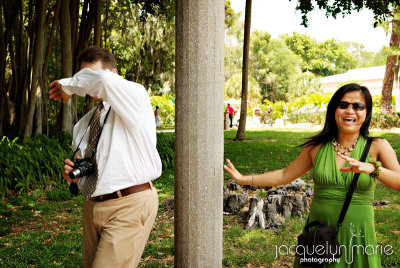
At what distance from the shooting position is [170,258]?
468 centimetres

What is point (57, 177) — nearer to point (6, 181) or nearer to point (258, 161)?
point (6, 181)

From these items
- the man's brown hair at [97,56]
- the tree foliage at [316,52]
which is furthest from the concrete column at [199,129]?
the tree foliage at [316,52]

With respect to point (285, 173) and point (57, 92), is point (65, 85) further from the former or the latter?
point (285, 173)

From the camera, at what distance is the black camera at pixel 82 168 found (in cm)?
248

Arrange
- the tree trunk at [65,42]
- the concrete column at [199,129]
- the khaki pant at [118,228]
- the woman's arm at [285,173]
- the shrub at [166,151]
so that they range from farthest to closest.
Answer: the tree trunk at [65,42] < the shrub at [166,151] < the woman's arm at [285,173] < the khaki pant at [118,228] < the concrete column at [199,129]

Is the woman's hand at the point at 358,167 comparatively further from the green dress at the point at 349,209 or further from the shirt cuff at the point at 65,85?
the shirt cuff at the point at 65,85

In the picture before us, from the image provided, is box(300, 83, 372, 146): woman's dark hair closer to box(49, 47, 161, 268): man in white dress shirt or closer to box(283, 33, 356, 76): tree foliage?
box(49, 47, 161, 268): man in white dress shirt

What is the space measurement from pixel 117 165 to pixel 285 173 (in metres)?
1.15

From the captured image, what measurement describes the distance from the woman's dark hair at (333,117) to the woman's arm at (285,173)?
10 cm

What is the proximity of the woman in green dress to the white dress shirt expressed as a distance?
107cm

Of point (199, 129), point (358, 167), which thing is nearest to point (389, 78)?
point (358, 167)

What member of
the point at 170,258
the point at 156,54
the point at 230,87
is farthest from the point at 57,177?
the point at 230,87

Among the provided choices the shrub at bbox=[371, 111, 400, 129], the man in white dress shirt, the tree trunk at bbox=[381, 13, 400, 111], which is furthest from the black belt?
the tree trunk at bbox=[381, 13, 400, 111]

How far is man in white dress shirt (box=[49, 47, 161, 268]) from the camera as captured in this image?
8.21 ft
